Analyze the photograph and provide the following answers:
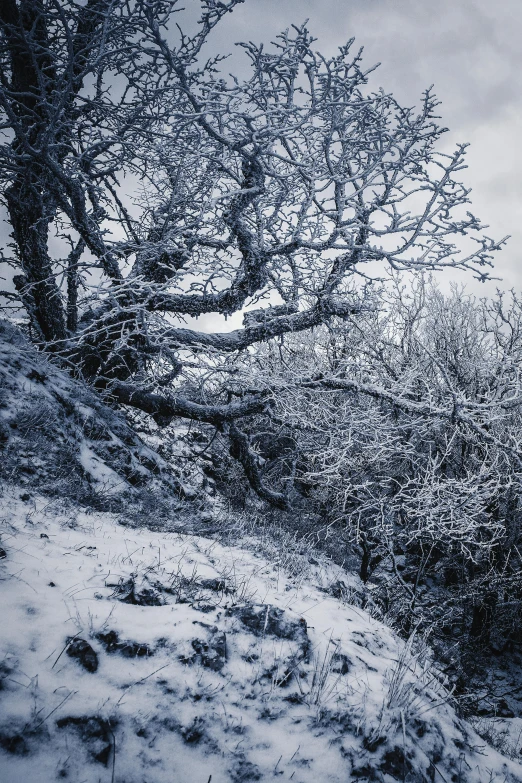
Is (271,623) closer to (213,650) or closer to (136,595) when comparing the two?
(213,650)

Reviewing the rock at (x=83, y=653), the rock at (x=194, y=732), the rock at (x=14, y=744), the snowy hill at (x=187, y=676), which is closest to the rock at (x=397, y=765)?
the snowy hill at (x=187, y=676)

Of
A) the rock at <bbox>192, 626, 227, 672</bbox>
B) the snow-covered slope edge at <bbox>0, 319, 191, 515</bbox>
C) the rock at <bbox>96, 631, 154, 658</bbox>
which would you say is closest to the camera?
the rock at <bbox>96, 631, 154, 658</bbox>

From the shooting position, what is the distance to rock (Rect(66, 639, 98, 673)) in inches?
69.4

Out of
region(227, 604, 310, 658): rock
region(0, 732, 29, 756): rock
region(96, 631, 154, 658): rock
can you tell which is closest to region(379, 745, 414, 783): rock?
region(227, 604, 310, 658): rock

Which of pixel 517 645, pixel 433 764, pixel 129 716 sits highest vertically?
pixel 129 716

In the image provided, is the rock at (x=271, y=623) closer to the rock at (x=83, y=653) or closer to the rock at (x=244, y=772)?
the rock at (x=244, y=772)

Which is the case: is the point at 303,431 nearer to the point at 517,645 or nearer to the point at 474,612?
the point at 474,612

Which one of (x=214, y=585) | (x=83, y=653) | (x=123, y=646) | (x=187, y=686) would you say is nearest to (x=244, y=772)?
(x=187, y=686)

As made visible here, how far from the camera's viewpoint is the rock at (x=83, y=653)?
5.78 feet

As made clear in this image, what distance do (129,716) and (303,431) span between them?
5806 millimetres

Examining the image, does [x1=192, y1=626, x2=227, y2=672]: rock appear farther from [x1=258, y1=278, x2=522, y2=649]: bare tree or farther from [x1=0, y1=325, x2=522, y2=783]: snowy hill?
[x1=258, y1=278, x2=522, y2=649]: bare tree

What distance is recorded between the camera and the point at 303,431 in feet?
23.7

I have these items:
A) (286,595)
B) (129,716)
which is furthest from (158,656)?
(286,595)

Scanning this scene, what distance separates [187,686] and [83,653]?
0.56 m
